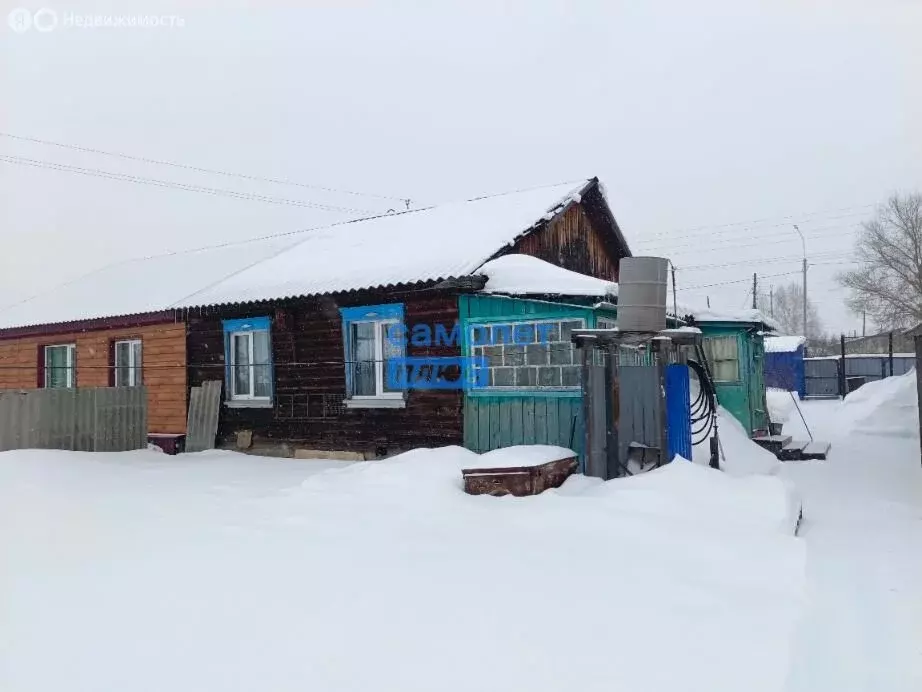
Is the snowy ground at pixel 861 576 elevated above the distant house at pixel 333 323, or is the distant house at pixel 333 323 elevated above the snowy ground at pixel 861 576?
the distant house at pixel 333 323

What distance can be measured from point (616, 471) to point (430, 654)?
5050 millimetres

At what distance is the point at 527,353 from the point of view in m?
9.73

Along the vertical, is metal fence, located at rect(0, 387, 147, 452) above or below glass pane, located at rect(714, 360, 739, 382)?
below

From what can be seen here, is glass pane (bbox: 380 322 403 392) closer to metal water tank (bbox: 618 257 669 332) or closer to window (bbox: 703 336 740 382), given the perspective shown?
metal water tank (bbox: 618 257 669 332)

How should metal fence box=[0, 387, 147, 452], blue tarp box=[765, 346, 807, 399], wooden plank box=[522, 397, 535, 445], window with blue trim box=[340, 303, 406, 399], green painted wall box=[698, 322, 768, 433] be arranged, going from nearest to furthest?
wooden plank box=[522, 397, 535, 445], window with blue trim box=[340, 303, 406, 399], metal fence box=[0, 387, 147, 452], green painted wall box=[698, 322, 768, 433], blue tarp box=[765, 346, 807, 399]

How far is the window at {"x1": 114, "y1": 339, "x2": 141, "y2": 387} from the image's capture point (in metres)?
15.4

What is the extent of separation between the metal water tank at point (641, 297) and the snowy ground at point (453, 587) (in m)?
1.78

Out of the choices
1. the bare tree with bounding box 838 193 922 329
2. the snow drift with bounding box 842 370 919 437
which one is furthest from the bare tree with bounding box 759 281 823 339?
the snow drift with bounding box 842 370 919 437

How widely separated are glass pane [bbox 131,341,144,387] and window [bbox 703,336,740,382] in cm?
1252

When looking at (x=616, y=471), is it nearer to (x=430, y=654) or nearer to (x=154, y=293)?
(x=430, y=654)

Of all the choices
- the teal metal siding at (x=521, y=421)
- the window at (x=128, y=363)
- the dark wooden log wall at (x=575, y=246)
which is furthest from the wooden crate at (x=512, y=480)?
the window at (x=128, y=363)

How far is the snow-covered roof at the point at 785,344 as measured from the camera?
110 ft

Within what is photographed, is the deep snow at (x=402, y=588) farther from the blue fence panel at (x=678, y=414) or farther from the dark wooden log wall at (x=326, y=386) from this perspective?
the dark wooden log wall at (x=326, y=386)

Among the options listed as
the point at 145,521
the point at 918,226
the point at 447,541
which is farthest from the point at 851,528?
the point at 918,226
